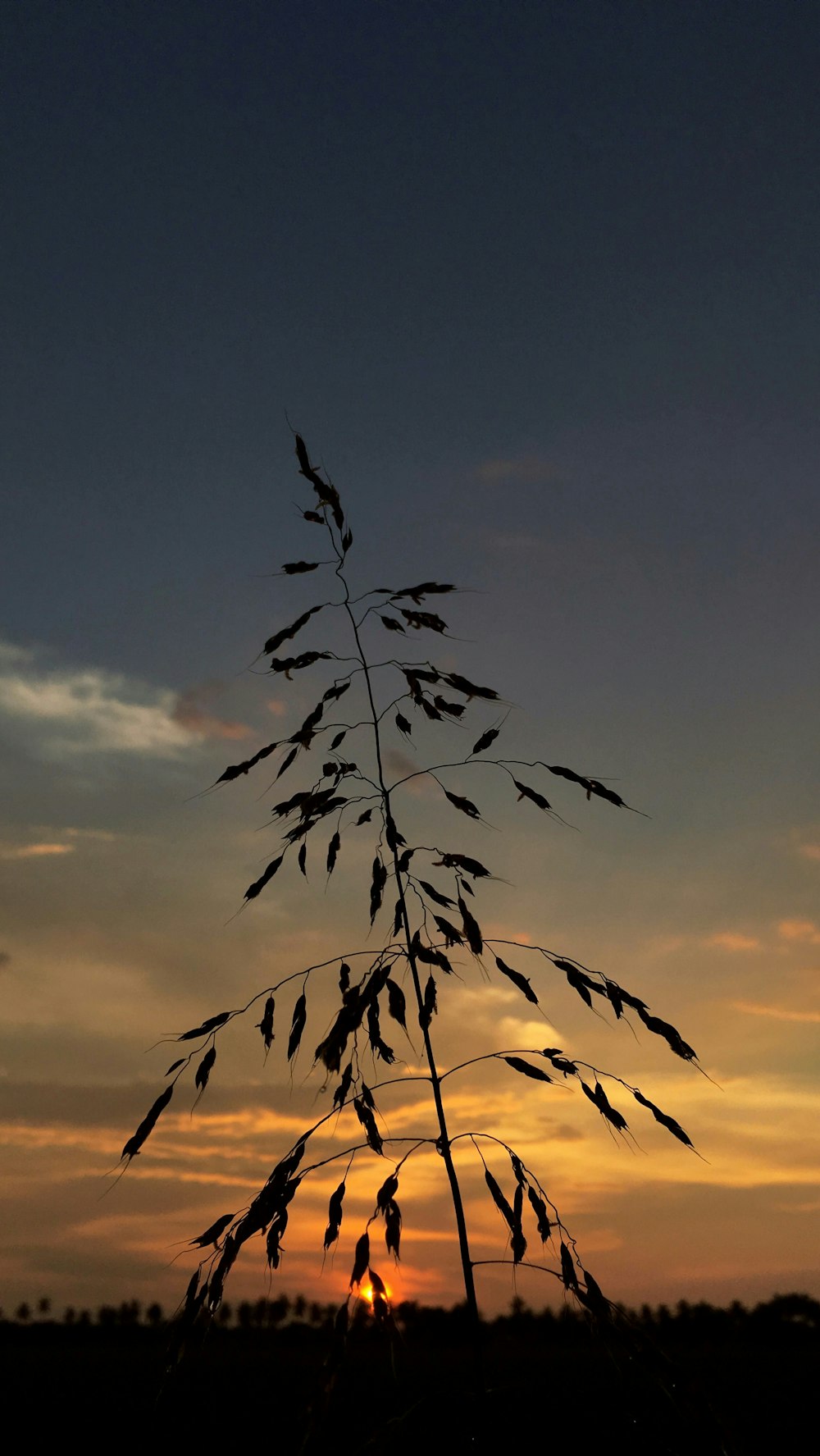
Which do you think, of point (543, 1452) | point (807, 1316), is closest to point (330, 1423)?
point (543, 1452)

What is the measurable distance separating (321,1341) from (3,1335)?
269cm

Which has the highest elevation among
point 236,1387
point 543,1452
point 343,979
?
point 343,979

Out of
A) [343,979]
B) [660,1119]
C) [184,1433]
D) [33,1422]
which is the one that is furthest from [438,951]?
[33,1422]

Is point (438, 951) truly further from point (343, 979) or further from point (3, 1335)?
point (3, 1335)

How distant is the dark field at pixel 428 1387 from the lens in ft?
13.4

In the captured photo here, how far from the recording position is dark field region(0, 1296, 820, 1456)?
13.4 ft

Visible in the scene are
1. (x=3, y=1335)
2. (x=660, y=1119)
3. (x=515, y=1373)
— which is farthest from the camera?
(x=3, y=1335)

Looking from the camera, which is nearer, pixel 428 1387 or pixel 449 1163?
pixel 449 1163

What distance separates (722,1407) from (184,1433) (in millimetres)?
3277

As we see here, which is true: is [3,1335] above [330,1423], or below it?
above

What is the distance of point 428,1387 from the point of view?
6969 mm

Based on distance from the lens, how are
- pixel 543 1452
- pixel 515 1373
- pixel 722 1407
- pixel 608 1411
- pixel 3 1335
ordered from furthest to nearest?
pixel 3 1335
pixel 515 1373
pixel 722 1407
pixel 608 1411
pixel 543 1452

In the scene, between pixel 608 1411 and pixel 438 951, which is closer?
pixel 438 951

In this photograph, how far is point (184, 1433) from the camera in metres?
6.32
